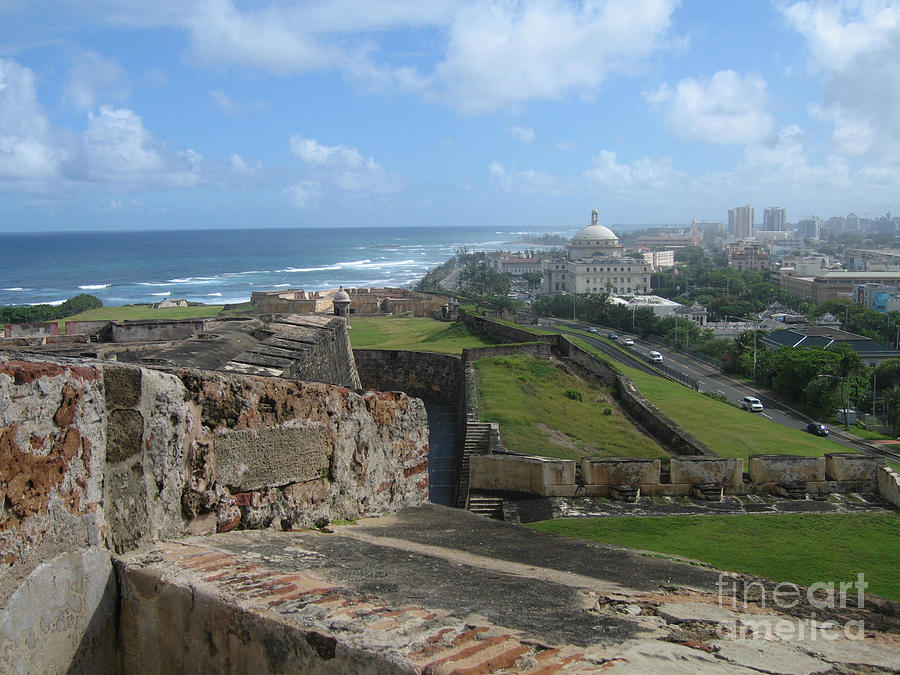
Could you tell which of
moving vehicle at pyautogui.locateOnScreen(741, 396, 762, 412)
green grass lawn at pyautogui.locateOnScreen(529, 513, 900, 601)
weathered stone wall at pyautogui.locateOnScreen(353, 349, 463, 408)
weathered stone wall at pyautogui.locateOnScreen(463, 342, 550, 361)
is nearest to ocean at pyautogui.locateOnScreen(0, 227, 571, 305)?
weathered stone wall at pyautogui.locateOnScreen(353, 349, 463, 408)

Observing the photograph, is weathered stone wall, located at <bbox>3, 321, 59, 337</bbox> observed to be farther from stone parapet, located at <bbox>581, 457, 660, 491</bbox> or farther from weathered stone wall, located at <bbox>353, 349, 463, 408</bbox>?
stone parapet, located at <bbox>581, 457, 660, 491</bbox>

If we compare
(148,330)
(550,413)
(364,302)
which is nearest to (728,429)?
(550,413)

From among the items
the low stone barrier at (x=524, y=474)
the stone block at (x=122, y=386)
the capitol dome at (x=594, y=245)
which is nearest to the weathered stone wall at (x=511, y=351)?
the low stone barrier at (x=524, y=474)

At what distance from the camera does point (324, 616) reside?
2318 mm

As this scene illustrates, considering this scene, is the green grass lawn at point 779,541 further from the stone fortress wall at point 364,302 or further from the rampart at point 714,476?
the stone fortress wall at point 364,302

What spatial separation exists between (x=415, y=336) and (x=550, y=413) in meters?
13.4

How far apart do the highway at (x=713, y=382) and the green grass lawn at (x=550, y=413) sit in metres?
6.02

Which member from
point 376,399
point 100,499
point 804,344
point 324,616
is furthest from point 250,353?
point 804,344

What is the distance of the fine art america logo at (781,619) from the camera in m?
2.73

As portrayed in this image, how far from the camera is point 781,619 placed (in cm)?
295

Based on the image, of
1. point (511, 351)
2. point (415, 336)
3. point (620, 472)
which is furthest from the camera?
point (415, 336)

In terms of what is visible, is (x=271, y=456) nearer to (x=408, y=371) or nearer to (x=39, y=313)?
(x=408, y=371)

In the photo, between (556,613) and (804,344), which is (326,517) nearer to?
(556,613)

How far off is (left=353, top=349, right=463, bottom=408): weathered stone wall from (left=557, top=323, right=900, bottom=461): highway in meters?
9.13
